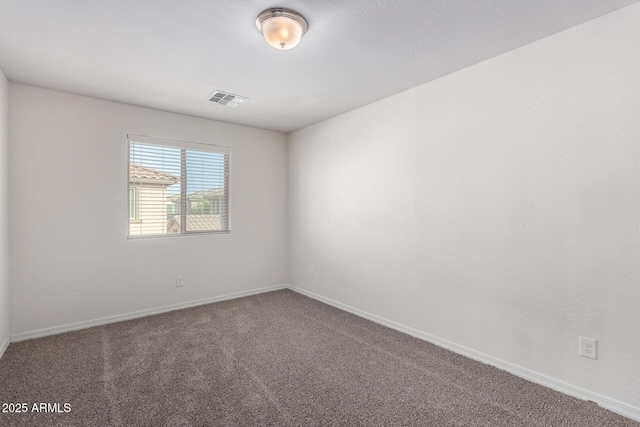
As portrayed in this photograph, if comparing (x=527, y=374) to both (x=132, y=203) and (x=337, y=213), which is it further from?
(x=132, y=203)

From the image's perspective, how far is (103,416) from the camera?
72.0 inches

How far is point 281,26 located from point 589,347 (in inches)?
110

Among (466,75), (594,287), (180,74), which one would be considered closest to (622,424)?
(594,287)

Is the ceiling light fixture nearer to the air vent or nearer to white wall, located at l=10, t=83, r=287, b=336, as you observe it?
the air vent

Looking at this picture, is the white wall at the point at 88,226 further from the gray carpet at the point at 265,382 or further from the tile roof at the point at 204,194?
the gray carpet at the point at 265,382

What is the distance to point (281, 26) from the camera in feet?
6.21

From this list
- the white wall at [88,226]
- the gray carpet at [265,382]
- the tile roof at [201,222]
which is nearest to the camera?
the gray carpet at [265,382]

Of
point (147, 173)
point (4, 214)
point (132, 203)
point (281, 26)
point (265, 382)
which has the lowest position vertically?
point (265, 382)

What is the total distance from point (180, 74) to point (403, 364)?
306cm

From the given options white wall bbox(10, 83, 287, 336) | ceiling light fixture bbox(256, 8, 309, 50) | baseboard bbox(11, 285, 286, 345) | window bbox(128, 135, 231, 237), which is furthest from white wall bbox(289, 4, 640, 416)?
white wall bbox(10, 83, 287, 336)

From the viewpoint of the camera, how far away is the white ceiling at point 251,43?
183 cm

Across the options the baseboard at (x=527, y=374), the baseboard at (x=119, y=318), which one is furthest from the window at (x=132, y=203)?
the baseboard at (x=527, y=374)

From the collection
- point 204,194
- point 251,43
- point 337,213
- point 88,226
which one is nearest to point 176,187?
point 204,194

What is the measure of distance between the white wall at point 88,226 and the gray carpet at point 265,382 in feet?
1.24
